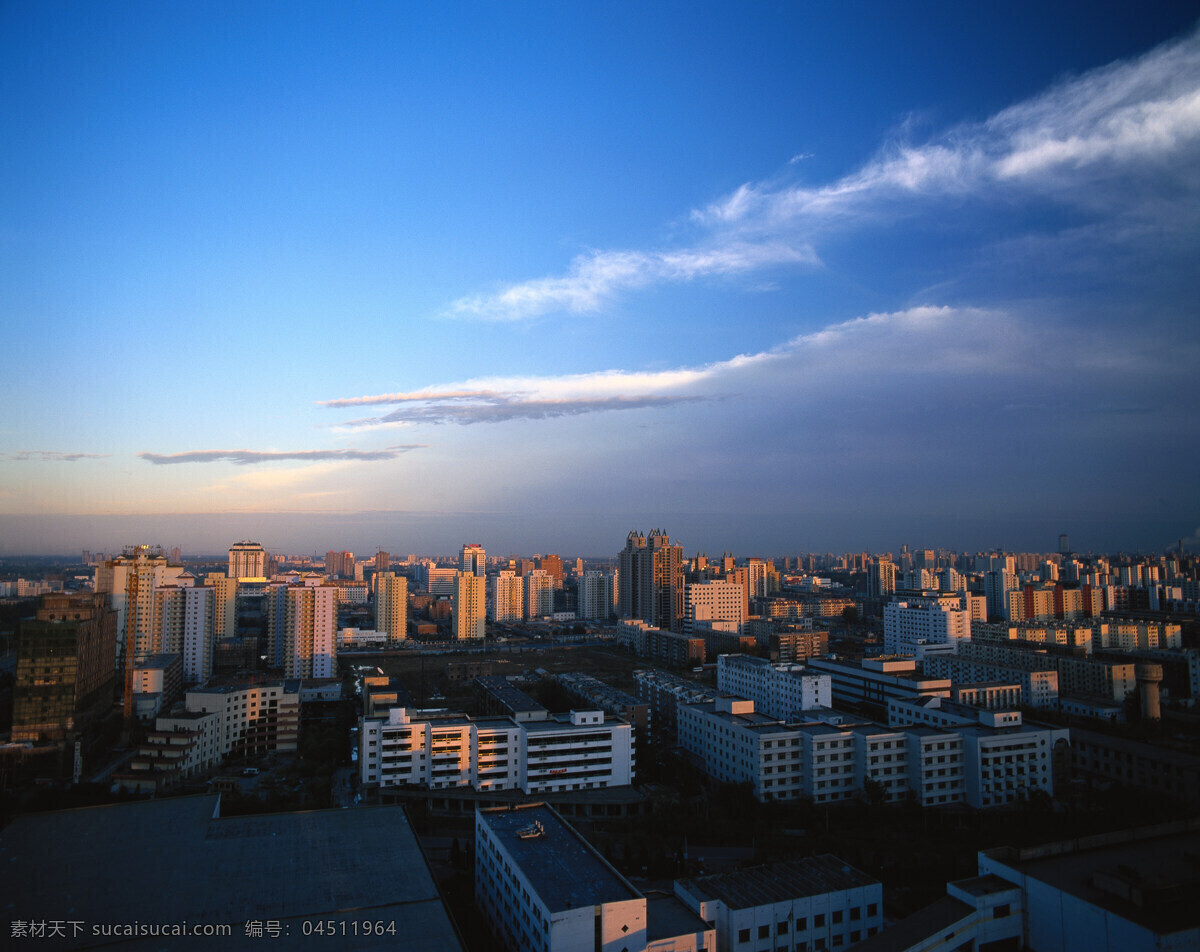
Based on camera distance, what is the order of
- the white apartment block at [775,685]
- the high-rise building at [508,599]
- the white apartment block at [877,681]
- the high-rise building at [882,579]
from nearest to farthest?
the white apartment block at [775,685]
the white apartment block at [877,681]
the high-rise building at [508,599]
the high-rise building at [882,579]

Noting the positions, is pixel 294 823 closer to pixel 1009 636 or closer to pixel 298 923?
pixel 298 923

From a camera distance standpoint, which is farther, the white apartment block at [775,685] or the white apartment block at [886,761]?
the white apartment block at [775,685]

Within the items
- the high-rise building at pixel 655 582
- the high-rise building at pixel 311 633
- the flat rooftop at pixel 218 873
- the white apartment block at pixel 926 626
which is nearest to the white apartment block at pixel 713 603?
the high-rise building at pixel 655 582

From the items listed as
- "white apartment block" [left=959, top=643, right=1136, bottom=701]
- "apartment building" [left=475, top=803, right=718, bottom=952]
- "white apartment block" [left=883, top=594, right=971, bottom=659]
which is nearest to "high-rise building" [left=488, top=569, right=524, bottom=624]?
"white apartment block" [left=883, top=594, right=971, bottom=659]

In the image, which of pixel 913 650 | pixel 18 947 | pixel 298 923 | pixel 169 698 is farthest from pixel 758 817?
pixel 169 698

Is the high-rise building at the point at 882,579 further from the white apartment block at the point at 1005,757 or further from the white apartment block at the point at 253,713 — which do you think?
the white apartment block at the point at 253,713

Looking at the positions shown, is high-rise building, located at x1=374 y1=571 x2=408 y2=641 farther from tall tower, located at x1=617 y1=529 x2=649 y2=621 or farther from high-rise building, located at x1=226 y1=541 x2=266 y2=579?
high-rise building, located at x1=226 y1=541 x2=266 y2=579

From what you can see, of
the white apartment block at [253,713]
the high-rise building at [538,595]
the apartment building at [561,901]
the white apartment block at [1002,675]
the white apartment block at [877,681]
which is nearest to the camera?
the apartment building at [561,901]

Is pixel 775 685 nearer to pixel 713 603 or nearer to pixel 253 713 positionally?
pixel 253 713
